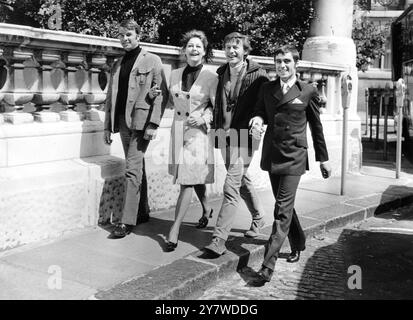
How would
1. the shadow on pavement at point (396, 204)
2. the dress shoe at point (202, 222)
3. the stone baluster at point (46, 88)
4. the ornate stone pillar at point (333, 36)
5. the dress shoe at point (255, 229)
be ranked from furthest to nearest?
the ornate stone pillar at point (333, 36)
the shadow on pavement at point (396, 204)
the dress shoe at point (202, 222)
the dress shoe at point (255, 229)
the stone baluster at point (46, 88)

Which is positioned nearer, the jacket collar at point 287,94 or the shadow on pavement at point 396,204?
the jacket collar at point 287,94

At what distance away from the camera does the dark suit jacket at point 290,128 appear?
463cm

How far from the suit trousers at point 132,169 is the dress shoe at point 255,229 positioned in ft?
3.72

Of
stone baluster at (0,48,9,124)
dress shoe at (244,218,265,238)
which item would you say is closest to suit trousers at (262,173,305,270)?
dress shoe at (244,218,265,238)

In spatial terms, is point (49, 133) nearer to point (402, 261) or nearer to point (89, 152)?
point (89, 152)

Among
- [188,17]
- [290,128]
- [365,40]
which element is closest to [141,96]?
[290,128]

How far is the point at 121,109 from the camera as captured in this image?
561cm

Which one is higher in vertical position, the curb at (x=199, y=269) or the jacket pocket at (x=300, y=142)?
the jacket pocket at (x=300, y=142)

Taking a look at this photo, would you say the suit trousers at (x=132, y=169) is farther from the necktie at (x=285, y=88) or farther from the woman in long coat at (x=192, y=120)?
the necktie at (x=285, y=88)

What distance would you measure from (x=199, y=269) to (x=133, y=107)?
1.80 metres

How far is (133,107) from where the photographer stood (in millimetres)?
5484

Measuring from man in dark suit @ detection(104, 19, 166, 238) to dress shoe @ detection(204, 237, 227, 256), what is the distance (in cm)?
95

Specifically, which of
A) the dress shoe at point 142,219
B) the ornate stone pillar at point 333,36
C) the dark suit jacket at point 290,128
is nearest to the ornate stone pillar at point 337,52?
the ornate stone pillar at point 333,36
